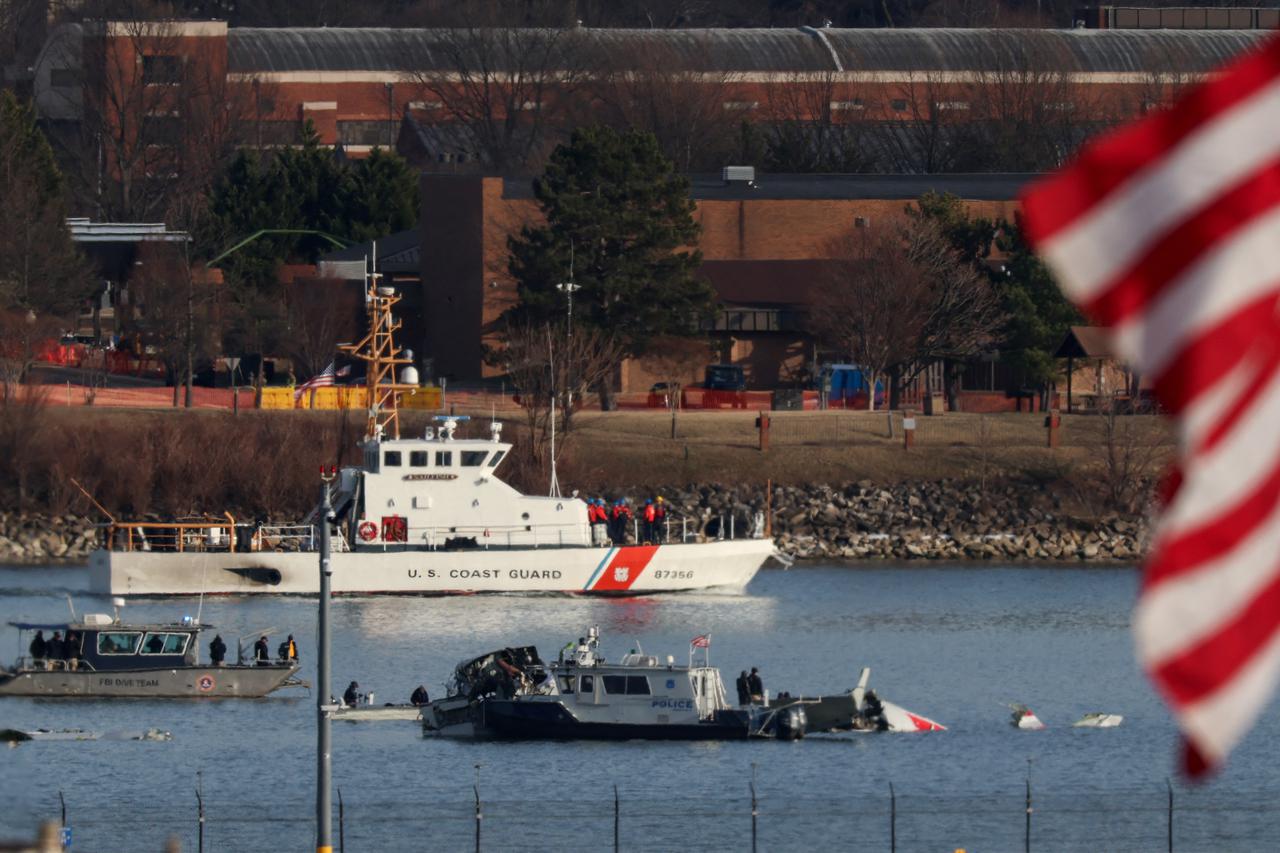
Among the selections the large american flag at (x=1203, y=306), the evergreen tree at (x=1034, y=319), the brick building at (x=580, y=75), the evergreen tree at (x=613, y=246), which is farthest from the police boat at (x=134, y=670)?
the brick building at (x=580, y=75)

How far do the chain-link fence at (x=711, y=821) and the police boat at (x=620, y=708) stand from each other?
191 inches

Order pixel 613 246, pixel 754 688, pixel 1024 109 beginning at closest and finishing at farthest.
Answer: pixel 754 688 < pixel 613 246 < pixel 1024 109

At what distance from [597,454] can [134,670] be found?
34078 mm

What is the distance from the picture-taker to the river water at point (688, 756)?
36969mm

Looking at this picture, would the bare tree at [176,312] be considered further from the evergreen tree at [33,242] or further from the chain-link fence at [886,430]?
the chain-link fence at [886,430]

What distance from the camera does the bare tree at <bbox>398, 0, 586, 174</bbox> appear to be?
144750mm

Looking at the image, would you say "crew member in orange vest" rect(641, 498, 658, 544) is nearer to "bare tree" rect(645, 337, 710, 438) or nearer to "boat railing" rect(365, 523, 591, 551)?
"boat railing" rect(365, 523, 591, 551)

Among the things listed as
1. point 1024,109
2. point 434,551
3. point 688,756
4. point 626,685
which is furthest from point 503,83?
point 688,756

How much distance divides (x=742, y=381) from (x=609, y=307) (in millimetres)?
7795

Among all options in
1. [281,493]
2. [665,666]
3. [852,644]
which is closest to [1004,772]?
[665,666]

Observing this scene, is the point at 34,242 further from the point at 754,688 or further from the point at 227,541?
the point at 754,688

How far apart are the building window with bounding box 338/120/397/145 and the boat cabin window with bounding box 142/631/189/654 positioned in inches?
4216

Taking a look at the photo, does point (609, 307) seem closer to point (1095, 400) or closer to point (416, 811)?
point (1095, 400)

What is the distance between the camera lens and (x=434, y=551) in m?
66.8
